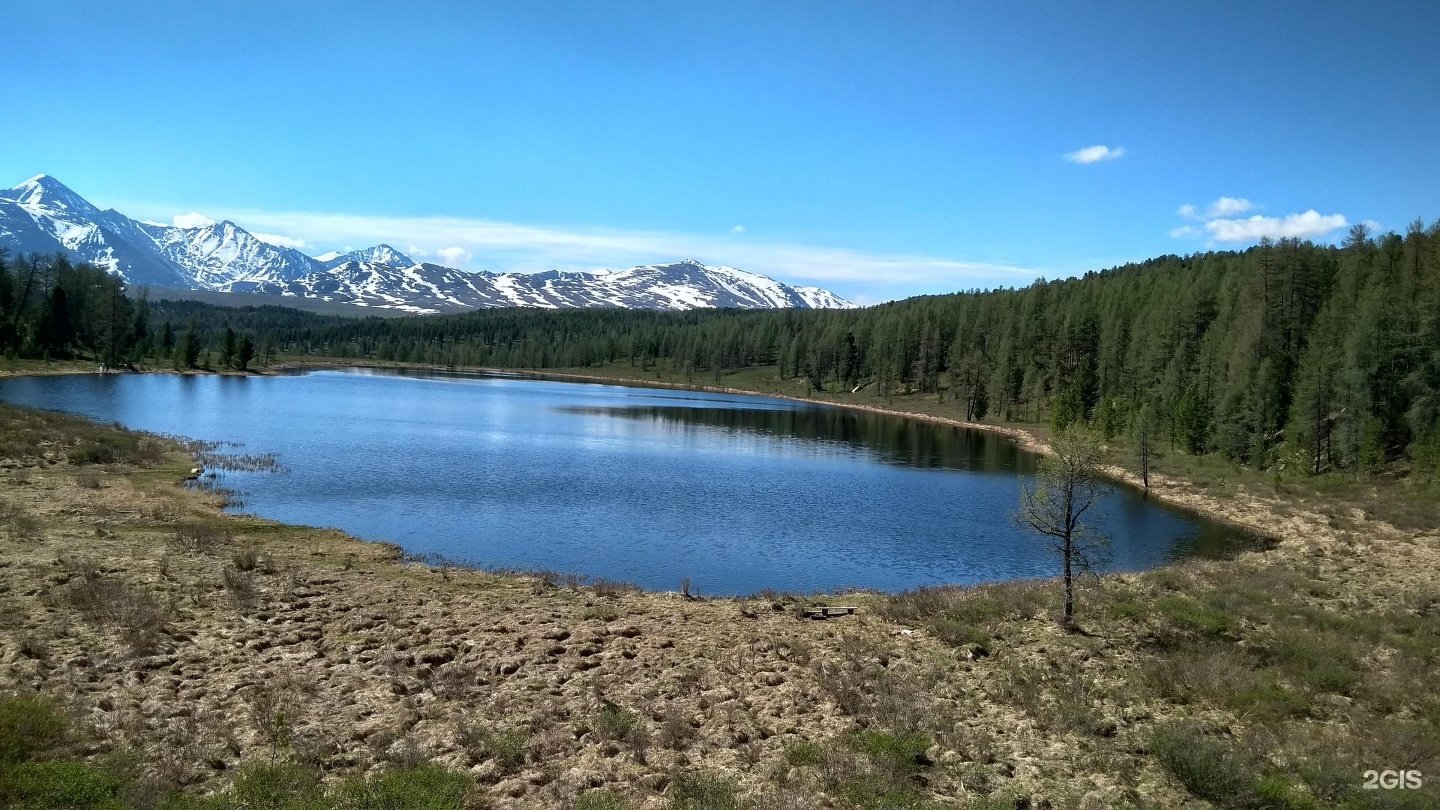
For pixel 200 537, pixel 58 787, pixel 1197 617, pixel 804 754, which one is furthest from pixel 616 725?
pixel 200 537

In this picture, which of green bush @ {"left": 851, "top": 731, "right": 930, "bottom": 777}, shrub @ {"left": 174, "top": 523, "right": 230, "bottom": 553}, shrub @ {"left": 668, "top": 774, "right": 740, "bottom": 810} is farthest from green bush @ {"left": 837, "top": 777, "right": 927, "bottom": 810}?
shrub @ {"left": 174, "top": 523, "right": 230, "bottom": 553}

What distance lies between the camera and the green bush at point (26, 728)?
13.0 m

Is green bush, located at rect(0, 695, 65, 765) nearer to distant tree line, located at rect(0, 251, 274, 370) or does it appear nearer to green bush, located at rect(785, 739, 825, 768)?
green bush, located at rect(785, 739, 825, 768)

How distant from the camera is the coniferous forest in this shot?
7081 centimetres

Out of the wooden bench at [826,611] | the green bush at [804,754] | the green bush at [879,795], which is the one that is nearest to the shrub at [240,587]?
the green bush at [804,754]

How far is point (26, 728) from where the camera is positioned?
44.9ft

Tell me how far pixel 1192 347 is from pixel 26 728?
127 m

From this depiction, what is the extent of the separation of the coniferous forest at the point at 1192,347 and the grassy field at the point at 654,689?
50.0 m

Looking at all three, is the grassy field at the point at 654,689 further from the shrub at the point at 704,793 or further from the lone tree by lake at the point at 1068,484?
the lone tree by lake at the point at 1068,484

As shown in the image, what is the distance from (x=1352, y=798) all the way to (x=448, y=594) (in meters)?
25.1

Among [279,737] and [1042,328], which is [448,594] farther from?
[1042,328]

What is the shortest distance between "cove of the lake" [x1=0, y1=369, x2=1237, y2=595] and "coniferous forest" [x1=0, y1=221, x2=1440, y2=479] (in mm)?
19919

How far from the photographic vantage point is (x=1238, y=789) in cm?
1446

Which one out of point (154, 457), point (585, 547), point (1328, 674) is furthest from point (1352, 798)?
point (154, 457)
